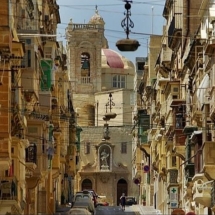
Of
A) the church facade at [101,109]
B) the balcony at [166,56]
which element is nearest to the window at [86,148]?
the church facade at [101,109]

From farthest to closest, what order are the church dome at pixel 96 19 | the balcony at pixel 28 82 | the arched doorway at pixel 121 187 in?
1. the church dome at pixel 96 19
2. the arched doorway at pixel 121 187
3. the balcony at pixel 28 82

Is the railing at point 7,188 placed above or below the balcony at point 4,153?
below

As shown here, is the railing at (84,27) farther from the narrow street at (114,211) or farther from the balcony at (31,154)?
the balcony at (31,154)

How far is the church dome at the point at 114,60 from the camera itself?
14925 cm

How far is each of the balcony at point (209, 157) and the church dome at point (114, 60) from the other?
97.8 metres

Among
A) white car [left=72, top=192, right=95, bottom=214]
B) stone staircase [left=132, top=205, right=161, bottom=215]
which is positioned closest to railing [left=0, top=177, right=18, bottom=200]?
white car [left=72, top=192, right=95, bottom=214]

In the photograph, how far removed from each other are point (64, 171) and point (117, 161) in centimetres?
3175

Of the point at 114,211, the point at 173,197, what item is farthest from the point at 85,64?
the point at 173,197

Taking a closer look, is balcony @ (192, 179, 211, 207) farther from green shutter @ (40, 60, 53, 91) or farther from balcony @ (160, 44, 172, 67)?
balcony @ (160, 44, 172, 67)

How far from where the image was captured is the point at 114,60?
496 feet

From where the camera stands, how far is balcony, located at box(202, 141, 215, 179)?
5044cm

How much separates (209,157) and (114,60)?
331 feet

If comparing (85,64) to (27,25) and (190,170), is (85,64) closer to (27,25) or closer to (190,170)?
(27,25)

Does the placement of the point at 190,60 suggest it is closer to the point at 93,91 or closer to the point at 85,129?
the point at 85,129
